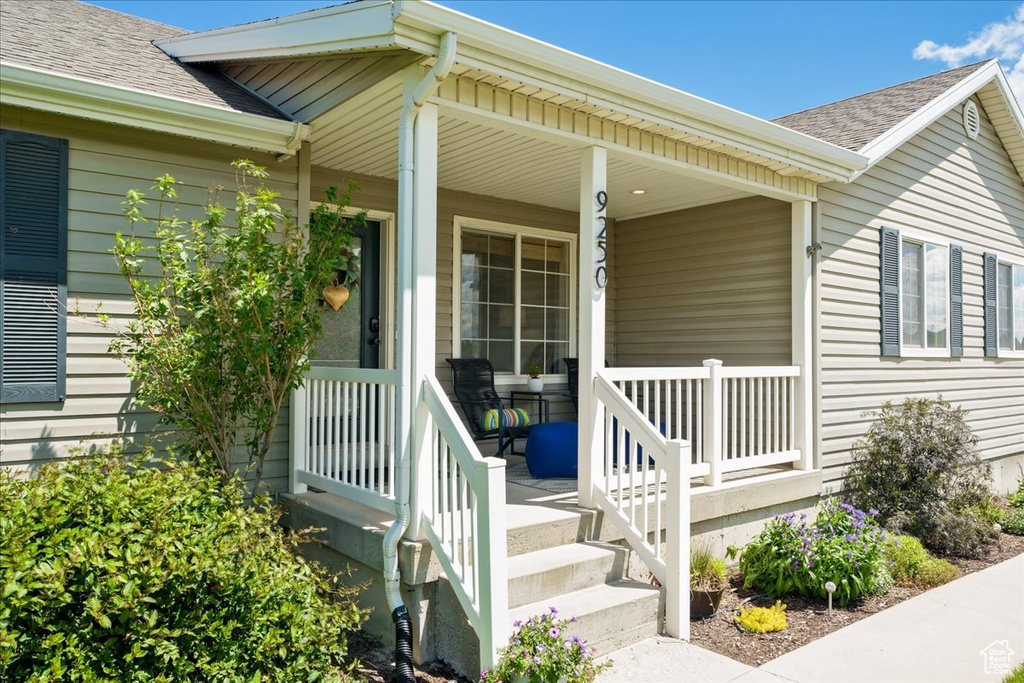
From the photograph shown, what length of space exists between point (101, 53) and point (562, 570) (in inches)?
164

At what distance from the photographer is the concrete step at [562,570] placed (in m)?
3.58

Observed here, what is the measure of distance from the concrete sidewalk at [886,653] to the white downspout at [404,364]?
1134mm

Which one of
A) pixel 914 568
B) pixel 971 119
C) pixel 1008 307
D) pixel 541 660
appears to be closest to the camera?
pixel 541 660

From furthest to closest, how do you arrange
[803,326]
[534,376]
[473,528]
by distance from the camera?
[534,376], [803,326], [473,528]

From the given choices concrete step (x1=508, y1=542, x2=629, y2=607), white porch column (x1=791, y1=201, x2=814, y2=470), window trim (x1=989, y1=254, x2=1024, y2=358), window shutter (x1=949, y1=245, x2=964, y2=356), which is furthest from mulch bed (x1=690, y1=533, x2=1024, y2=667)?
window trim (x1=989, y1=254, x2=1024, y2=358)

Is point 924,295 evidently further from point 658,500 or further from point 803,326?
point 658,500

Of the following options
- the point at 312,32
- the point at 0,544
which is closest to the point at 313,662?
the point at 0,544

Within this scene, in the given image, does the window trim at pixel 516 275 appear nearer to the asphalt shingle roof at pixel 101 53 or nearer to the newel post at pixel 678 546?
the asphalt shingle roof at pixel 101 53

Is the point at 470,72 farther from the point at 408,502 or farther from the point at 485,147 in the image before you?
the point at 408,502

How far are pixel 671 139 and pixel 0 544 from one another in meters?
4.24

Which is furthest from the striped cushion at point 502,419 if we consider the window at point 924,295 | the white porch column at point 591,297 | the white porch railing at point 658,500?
the window at point 924,295

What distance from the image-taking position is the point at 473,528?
3.19 m

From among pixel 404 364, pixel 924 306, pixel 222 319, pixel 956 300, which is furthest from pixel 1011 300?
pixel 222 319

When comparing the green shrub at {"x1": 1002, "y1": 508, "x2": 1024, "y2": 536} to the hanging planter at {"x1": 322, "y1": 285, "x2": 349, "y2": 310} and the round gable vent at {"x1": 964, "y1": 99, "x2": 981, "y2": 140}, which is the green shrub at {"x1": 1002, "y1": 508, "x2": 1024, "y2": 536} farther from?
the hanging planter at {"x1": 322, "y1": 285, "x2": 349, "y2": 310}
